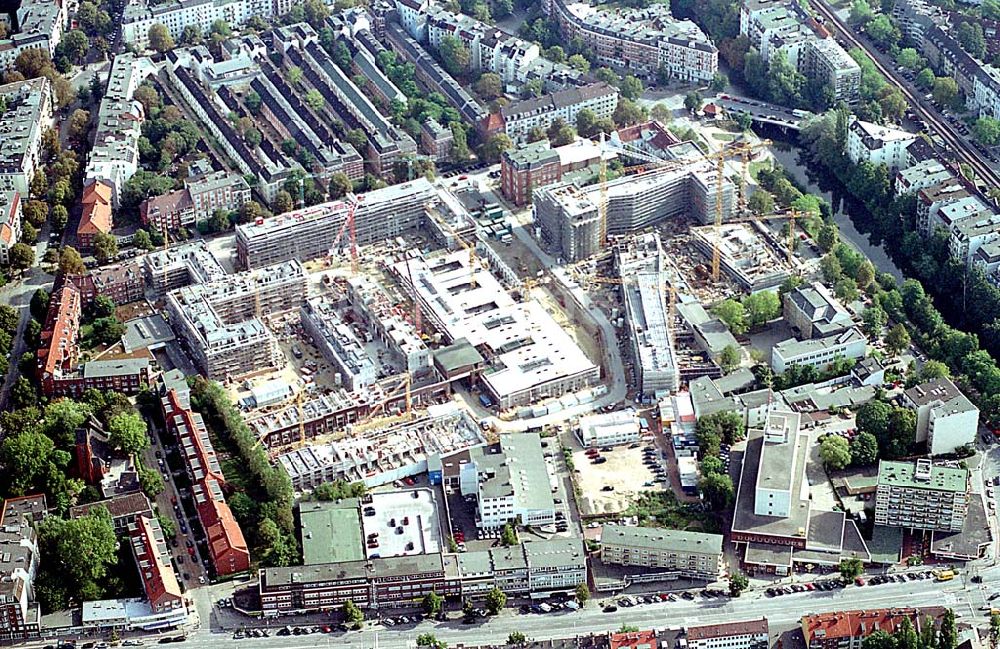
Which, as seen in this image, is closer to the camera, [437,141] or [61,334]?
[61,334]

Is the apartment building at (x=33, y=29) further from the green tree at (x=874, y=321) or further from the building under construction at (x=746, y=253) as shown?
the green tree at (x=874, y=321)

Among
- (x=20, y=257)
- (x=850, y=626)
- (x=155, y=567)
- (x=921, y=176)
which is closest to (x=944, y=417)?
(x=850, y=626)

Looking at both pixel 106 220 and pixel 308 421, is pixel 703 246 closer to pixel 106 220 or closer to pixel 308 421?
pixel 308 421

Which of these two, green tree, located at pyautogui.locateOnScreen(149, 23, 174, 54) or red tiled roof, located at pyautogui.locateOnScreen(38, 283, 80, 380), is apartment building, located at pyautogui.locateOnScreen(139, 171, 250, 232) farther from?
green tree, located at pyautogui.locateOnScreen(149, 23, 174, 54)

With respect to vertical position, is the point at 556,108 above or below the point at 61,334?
above

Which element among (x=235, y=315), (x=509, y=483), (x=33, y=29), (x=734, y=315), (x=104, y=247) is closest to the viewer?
(x=509, y=483)

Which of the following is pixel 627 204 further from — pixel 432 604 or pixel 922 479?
pixel 432 604
